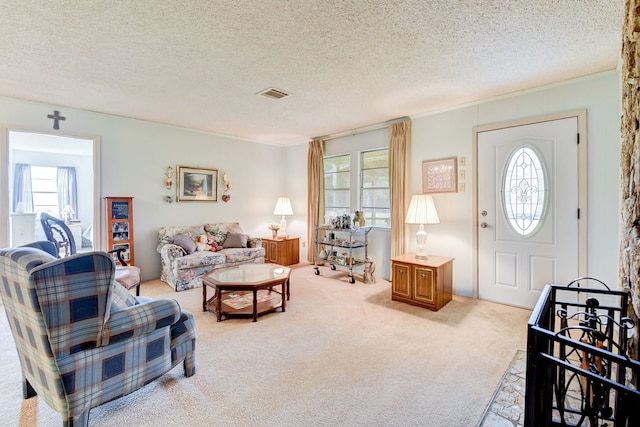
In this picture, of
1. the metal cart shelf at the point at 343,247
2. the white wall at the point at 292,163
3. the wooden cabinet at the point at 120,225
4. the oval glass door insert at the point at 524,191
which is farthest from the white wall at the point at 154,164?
the oval glass door insert at the point at 524,191

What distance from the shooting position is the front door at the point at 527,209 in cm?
313

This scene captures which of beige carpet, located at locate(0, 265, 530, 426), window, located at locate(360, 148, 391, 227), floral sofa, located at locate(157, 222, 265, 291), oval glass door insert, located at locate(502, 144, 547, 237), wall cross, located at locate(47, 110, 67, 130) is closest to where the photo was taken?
beige carpet, located at locate(0, 265, 530, 426)

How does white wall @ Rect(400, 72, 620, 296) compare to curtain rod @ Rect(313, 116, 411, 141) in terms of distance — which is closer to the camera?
white wall @ Rect(400, 72, 620, 296)

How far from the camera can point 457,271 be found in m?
3.96

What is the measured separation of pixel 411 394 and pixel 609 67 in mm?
3472

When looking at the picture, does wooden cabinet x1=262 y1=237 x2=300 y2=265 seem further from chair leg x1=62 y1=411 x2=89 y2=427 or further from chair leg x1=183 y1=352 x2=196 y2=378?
chair leg x1=62 y1=411 x2=89 y2=427

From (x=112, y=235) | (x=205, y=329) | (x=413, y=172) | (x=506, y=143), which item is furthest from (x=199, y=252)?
(x=506, y=143)

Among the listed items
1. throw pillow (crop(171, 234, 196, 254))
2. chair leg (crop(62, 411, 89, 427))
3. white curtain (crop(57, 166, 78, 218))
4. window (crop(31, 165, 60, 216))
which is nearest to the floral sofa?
throw pillow (crop(171, 234, 196, 254))

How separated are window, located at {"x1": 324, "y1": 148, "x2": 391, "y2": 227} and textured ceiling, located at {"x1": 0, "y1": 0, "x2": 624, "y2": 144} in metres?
1.27

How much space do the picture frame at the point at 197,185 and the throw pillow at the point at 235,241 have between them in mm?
841

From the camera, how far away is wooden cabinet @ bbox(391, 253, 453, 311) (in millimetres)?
3359

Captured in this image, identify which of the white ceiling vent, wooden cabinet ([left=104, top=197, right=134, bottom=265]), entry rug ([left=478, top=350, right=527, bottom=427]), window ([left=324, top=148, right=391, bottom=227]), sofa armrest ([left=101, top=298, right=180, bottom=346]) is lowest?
entry rug ([left=478, top=350, right=527, bottom=427])

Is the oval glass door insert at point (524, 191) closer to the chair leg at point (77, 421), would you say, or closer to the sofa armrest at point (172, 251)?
the chair leg at point (77, 421)

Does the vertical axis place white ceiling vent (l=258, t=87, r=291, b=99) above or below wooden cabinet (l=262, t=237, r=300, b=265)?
above
